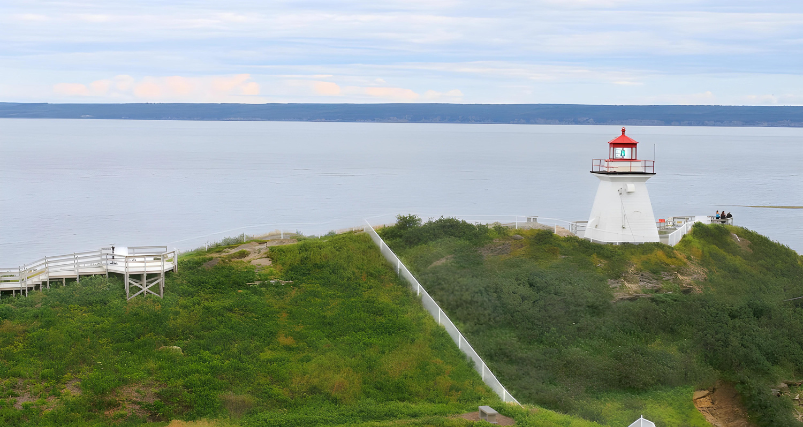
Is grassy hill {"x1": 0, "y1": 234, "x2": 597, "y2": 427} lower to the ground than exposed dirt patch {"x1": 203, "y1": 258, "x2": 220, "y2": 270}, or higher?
lower

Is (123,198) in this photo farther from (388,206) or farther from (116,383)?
(116,383)

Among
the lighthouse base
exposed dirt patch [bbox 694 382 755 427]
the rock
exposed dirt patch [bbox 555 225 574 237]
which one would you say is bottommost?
exposed dirt patch [bbox 694 382 755 427]

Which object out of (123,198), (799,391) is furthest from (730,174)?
(799,391)

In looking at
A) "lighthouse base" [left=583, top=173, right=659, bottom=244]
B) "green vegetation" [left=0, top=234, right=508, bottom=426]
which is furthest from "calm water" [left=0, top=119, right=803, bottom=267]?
"lighthouse base" [left=583, top=173, right=659, bottom=244]

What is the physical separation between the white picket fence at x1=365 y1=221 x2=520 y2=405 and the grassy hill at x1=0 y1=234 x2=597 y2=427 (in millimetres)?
268

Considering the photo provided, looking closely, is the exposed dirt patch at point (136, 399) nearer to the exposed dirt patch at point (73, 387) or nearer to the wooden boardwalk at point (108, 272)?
the exposed dirt patch at point (73, 387)

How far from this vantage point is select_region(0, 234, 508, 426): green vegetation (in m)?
17.7

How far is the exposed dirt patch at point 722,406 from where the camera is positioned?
2328 cm

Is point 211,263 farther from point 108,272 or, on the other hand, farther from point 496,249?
point 496,249

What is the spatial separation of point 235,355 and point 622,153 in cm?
1961

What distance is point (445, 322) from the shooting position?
75.6 feet

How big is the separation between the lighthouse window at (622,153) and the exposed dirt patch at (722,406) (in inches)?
444

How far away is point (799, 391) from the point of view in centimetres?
Answer: 2447

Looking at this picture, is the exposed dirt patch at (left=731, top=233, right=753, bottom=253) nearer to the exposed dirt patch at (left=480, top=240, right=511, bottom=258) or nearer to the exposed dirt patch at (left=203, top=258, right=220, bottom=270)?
the exposed dirt patch at (left=480, top=240, right=511, bottom=258)
